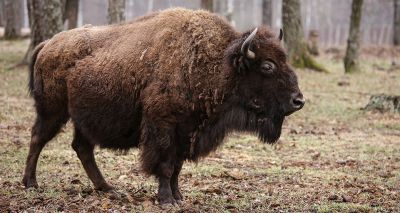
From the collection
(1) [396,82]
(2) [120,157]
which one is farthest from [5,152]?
(1) [396,82]

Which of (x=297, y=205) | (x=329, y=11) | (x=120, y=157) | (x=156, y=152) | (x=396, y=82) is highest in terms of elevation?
(x=156, y=152)

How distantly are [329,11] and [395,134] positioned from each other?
218 ft

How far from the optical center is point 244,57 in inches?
253

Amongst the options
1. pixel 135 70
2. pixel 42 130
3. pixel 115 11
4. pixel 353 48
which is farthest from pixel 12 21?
pixel 135 70

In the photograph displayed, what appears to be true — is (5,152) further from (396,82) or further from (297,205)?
(396,82)

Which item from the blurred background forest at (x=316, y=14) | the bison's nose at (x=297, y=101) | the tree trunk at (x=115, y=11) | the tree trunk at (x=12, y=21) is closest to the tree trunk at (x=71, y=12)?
the tree trunk at (x=115, y=11)

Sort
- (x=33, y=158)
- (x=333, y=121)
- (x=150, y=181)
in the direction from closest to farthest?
(x=33, y=158) → (x=150, y=181) → (x=333, y=121)

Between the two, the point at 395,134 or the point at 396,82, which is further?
the point at 396,82

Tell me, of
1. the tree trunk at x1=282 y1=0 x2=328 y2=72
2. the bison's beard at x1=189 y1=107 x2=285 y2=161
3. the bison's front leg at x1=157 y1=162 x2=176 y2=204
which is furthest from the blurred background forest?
the bison's front leg at x1=157 y1=162 x2=176 y2=204

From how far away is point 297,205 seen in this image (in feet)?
22.0

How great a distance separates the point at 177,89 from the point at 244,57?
0.74 m

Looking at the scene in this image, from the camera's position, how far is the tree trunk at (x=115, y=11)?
1581cm

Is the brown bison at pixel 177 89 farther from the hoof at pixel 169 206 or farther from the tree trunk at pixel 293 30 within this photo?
the tree trunk at pixel 293 30

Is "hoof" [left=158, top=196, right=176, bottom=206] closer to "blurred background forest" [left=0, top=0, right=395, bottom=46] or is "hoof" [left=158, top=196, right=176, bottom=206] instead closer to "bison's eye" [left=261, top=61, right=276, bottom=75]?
"bison's eye" [left=261, top=61, right=276, bottom=75]
